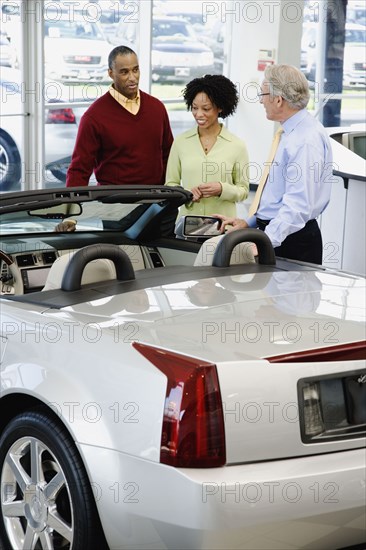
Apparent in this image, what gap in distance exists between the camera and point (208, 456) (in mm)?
2562

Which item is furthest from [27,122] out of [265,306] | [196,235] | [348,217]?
[265,306]

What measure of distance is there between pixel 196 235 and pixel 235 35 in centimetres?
937

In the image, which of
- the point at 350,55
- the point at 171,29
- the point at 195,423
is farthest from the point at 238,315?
the point at 350,55

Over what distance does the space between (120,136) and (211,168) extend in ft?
1.83

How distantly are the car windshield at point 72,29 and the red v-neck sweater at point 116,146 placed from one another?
18.2ft

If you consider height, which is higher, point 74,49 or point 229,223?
point 74,49

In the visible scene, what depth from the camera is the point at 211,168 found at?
17.9ft

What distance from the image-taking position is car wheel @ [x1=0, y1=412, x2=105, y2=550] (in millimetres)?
2783

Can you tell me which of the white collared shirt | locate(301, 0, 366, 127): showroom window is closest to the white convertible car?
the white collared shirt

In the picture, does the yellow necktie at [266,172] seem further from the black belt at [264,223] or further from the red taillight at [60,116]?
the red taillight at [60,116]

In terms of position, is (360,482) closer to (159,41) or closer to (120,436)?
(120,436)

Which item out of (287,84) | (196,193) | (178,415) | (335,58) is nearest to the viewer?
(178,415)

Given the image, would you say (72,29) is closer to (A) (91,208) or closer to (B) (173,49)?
(B) (173,49)

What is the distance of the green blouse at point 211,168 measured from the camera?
5.43 metres
